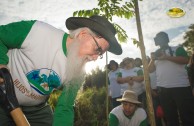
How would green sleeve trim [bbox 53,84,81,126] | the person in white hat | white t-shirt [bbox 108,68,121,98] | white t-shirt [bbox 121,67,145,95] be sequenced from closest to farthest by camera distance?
1. green sleeve trim [bbox 53,84,81,126]
2. the person in white hat
3. white t-shirt [bbox 121,67,145,95]
4. white t-shirt [bbox 108,68,121,98]

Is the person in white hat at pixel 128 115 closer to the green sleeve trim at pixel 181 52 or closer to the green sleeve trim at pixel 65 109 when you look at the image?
the green sleeve trim at pixel 181 52

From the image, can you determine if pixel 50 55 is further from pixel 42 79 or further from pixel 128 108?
pixel 128 108

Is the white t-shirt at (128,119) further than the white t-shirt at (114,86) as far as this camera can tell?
No

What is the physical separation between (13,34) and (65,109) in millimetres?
756

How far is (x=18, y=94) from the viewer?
2283 mm

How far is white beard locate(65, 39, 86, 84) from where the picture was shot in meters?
2.27

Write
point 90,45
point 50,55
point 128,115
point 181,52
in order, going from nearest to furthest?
point 50,55
point 90,45
point 181,52
point 128,115

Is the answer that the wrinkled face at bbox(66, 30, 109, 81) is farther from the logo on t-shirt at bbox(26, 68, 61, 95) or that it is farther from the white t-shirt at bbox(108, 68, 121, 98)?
the white t-shirt at bbox(108, 68, 121, 98)

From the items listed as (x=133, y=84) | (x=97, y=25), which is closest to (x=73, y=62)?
(x=97, y=25)

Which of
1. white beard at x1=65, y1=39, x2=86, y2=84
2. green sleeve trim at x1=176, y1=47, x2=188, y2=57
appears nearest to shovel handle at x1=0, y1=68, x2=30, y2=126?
white beard at x1=65, y1=39, x2=86, y2=84

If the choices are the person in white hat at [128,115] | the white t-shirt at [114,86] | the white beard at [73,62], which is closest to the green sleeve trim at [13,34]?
the white beard at [73,62]

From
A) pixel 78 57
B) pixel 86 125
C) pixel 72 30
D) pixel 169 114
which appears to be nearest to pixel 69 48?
pixel 78 57

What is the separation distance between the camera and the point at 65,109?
2.07 meters

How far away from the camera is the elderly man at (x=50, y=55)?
209 centimetres
